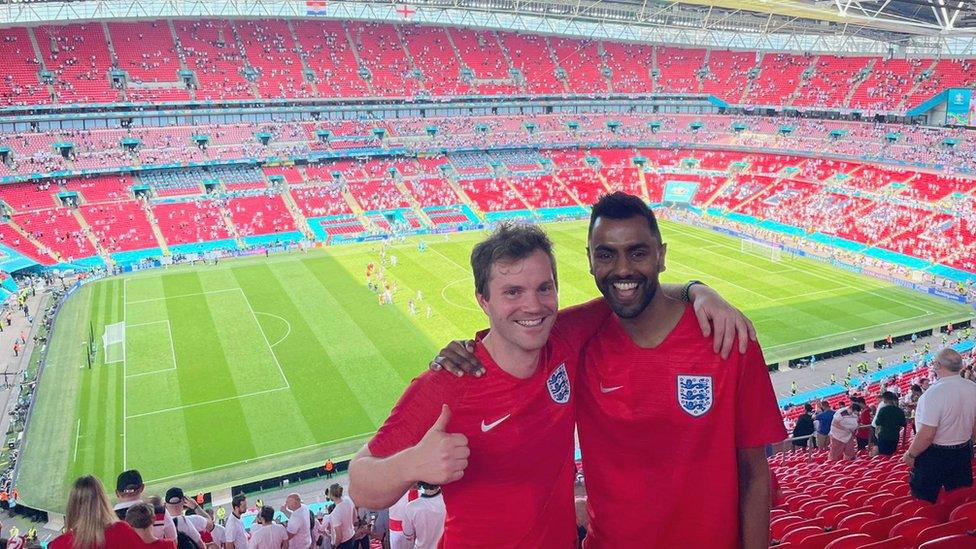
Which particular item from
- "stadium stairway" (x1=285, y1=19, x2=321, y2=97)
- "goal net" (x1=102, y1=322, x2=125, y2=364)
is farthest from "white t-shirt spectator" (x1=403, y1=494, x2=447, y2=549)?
"stadium stairway" (x1=285, y1=19, x2=321, y2=97)

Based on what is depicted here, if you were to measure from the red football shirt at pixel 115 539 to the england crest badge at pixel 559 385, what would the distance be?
3.09 meters

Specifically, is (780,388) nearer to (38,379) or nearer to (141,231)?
(38,379)

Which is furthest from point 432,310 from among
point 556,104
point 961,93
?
point 961,93

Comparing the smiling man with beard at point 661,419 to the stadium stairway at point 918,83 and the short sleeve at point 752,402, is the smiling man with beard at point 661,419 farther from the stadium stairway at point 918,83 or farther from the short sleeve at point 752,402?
the stadium stairway at point 918,83

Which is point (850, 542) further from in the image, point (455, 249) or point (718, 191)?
point (718, 191)

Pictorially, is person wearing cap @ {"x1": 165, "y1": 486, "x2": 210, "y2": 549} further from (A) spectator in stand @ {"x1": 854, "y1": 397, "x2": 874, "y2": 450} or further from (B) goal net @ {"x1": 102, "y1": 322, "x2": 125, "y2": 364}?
(B) goal net @ {"x1": 102, "y1": 322, "x2": 125, "y2": 364}

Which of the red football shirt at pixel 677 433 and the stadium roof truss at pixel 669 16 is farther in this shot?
the stadium roof truss at pixel 669 16

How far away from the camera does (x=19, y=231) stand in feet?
145

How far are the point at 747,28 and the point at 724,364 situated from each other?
2847 inches

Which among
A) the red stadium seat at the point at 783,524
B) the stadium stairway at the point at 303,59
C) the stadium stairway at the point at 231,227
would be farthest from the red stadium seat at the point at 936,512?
the stadium stairway at the point at 303,59

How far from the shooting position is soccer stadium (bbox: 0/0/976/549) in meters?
4.30

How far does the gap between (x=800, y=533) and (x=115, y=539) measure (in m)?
5.16

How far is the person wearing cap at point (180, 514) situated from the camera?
24.7ft

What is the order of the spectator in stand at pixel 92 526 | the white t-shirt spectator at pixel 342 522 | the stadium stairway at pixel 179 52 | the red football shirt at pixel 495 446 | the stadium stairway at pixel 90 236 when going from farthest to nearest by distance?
1. the stadium stairway at pixel 179 52
2. the stadium stairway at pixel 90 236
3. the white t-shirt spectator at pixel 342 522
4. the spectator in stand at pixel 92 526
5. the red football shirt at pixel 495 446
